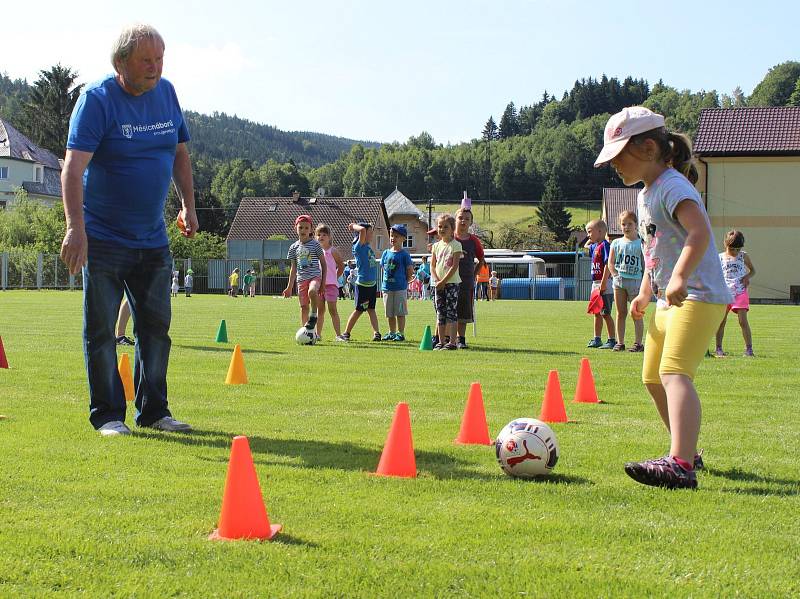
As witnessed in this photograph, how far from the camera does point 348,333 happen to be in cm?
1636

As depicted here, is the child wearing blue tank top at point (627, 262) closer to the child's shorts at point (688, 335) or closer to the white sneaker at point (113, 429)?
the child's shorts at point (688, 335)

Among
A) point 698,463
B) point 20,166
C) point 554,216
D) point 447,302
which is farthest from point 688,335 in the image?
point 554,216

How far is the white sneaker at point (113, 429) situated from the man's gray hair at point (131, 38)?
2.35 metres

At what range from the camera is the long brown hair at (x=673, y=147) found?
5.22 metres

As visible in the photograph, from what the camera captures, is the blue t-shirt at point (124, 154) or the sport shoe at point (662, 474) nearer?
the sport shoe at point (662, 474)

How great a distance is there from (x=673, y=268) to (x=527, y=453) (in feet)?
4.13

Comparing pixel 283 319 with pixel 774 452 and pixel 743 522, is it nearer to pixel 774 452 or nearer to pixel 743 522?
pixel 774 452

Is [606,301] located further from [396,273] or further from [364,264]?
[364,264]

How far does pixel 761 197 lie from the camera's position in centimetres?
5109

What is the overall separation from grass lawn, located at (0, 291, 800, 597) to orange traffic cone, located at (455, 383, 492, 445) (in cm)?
17

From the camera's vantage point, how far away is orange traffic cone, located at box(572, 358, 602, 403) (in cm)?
866

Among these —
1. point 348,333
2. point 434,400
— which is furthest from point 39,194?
point 434,400

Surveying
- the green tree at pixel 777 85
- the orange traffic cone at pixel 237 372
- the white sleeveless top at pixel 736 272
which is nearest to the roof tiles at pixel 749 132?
the white sleeveless top at pixel 736 272

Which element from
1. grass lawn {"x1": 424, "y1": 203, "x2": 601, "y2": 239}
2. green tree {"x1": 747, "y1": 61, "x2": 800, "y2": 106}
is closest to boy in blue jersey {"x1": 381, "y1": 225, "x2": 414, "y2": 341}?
grass lawn {"x1": 424, "y1": 203, "x2": 601, "y2": 239}
